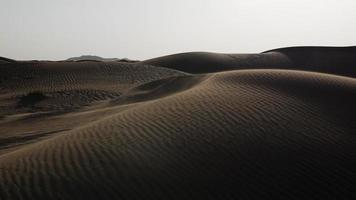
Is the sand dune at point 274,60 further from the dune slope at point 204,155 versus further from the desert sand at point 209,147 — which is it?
the dune slope at point 204,155

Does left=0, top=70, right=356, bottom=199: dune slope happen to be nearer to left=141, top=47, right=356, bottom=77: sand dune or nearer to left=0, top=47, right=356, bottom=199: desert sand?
left=0, top=47, right=356, bottom=199: desert sand

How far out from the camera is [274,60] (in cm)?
4994

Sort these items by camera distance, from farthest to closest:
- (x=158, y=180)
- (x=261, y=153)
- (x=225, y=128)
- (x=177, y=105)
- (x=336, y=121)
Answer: (x=177, y=105)
(x=336, y=121)
(x=225, y=128)
(x=261, y=153)
(x=158, y=180)

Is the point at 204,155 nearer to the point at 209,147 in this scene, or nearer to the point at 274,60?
the point at 209,147

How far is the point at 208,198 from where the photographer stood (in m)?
6.61

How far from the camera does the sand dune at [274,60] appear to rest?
44688mm

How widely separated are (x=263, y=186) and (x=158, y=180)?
1.45 metres

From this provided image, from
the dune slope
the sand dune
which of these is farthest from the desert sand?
the sand dune

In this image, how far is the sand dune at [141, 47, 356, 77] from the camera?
44688mm

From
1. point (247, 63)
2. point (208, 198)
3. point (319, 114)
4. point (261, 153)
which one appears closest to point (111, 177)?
point (208, 198)

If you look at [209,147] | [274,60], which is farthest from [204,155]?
[274,60]

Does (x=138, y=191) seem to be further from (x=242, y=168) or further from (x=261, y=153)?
(x=261, y=153)

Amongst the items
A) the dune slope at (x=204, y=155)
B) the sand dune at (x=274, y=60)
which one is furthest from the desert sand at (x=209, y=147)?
the sand dune at (x=274, y=60)

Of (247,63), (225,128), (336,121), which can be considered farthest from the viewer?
(247,63)
